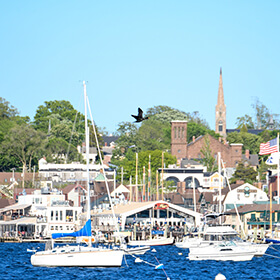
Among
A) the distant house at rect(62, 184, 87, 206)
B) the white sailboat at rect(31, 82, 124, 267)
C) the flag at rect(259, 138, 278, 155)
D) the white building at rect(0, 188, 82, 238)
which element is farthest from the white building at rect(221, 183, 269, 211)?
the white sailboat at rect(31, 82, 124, 267)

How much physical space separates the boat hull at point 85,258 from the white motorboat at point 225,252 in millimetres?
10079

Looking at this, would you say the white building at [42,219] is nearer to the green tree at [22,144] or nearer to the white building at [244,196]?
the white building at [244,196]

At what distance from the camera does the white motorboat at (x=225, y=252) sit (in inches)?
2808

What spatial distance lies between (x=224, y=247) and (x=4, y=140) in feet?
431

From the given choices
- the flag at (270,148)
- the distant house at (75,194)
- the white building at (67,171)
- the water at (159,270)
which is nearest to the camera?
the water at (159,270)

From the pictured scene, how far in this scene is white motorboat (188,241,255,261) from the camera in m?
71.3

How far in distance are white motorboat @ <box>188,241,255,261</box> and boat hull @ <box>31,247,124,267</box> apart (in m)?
10.1

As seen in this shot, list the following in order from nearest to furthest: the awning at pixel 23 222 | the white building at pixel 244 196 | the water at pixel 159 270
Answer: the water at pixel 159 270 < the awning at pixel 23 222 < the white building at pixel 244 196

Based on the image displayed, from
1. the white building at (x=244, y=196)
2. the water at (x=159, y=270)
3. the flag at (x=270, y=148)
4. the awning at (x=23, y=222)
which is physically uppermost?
the flag at (x=270, y=148)

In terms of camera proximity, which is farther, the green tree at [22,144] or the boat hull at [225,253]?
the green tree at [22,144]

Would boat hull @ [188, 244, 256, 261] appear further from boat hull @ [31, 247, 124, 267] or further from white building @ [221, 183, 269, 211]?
white building @ [221, 183, 269, 211]

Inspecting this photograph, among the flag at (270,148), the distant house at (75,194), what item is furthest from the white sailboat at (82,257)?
the distant house at (75,194)

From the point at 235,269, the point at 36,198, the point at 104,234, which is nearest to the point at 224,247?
the point at 235,269

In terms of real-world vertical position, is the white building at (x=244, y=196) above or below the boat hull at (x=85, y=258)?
above
